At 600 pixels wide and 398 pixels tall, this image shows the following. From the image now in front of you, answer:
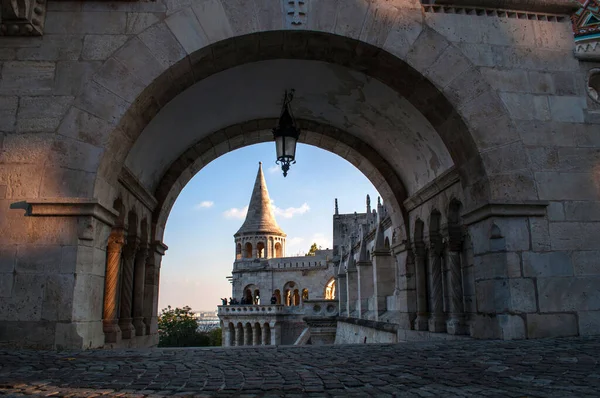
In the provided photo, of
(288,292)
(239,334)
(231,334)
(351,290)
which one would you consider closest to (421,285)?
(351,290)

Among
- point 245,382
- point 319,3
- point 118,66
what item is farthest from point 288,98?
point 245,382

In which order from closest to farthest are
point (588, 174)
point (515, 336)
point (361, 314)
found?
point (515, 336) → point (588, 174) → point (361, 314)

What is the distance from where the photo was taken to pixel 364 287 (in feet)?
49.5

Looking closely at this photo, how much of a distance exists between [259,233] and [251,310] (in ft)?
29.9

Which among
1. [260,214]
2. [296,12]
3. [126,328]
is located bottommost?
[126,328]

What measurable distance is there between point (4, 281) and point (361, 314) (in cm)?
1140

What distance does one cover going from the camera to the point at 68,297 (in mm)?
4527

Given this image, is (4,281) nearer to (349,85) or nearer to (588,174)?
(349,85)

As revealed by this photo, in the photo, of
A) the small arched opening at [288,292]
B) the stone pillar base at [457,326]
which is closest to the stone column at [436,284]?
the stone pillar base at [457,326]

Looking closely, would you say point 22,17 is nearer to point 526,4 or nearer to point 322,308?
point 526,4

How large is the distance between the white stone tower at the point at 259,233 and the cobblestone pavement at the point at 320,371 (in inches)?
1520

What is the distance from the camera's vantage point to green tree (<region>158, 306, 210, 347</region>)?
40.7 m

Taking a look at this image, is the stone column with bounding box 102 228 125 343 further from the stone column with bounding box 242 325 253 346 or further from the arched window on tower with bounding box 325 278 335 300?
the arched window on tower with bounding box 325 278 335 300

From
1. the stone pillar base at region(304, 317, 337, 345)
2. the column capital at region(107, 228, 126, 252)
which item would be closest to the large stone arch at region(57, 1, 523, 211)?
the column capital at region(107, 228, 126, 252)
